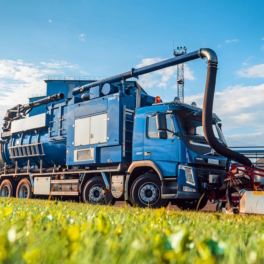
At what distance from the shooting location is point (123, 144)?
1019 cm

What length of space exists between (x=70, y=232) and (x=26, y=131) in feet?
45.7

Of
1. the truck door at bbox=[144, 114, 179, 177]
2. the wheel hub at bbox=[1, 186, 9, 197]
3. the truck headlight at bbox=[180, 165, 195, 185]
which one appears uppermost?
the truck door at bbox=[144, 114, 179, 177]

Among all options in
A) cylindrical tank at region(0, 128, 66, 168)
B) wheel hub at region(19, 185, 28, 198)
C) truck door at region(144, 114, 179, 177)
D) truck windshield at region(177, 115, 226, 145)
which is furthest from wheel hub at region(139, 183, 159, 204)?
wheel hub at region(19, 185, 28, 198)

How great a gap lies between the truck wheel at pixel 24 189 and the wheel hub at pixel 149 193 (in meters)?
6.37

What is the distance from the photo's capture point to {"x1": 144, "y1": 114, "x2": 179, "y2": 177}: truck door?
8.92 meters

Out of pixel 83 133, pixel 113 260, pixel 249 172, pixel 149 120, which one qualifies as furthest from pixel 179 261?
pixel 83 133

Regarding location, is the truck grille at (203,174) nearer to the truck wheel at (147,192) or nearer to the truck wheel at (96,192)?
the truck wheel at (147,192)

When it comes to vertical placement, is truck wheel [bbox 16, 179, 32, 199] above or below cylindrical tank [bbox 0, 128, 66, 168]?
below

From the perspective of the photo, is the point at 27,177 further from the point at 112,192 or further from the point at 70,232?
the point at 70,232

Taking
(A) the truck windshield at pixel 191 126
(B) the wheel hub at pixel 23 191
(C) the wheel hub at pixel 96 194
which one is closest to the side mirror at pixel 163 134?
(A) the truck windshield at pixel 191 126

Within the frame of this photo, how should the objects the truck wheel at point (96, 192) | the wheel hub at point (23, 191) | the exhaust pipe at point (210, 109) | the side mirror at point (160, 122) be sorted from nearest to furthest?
the exhaust pipe at point (210, 109) → the side mirror at point (160, 122) → the truck wheel at point (96, 192) → the wheel hub at point (23, 191)

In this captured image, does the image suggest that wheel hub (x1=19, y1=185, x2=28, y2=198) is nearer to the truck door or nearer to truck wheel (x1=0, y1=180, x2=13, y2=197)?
truck wheel (x1=0, y1=180, x2=13, y2=197)

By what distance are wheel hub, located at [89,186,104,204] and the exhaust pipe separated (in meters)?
3.60

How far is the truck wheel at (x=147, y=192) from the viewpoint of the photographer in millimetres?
9016
